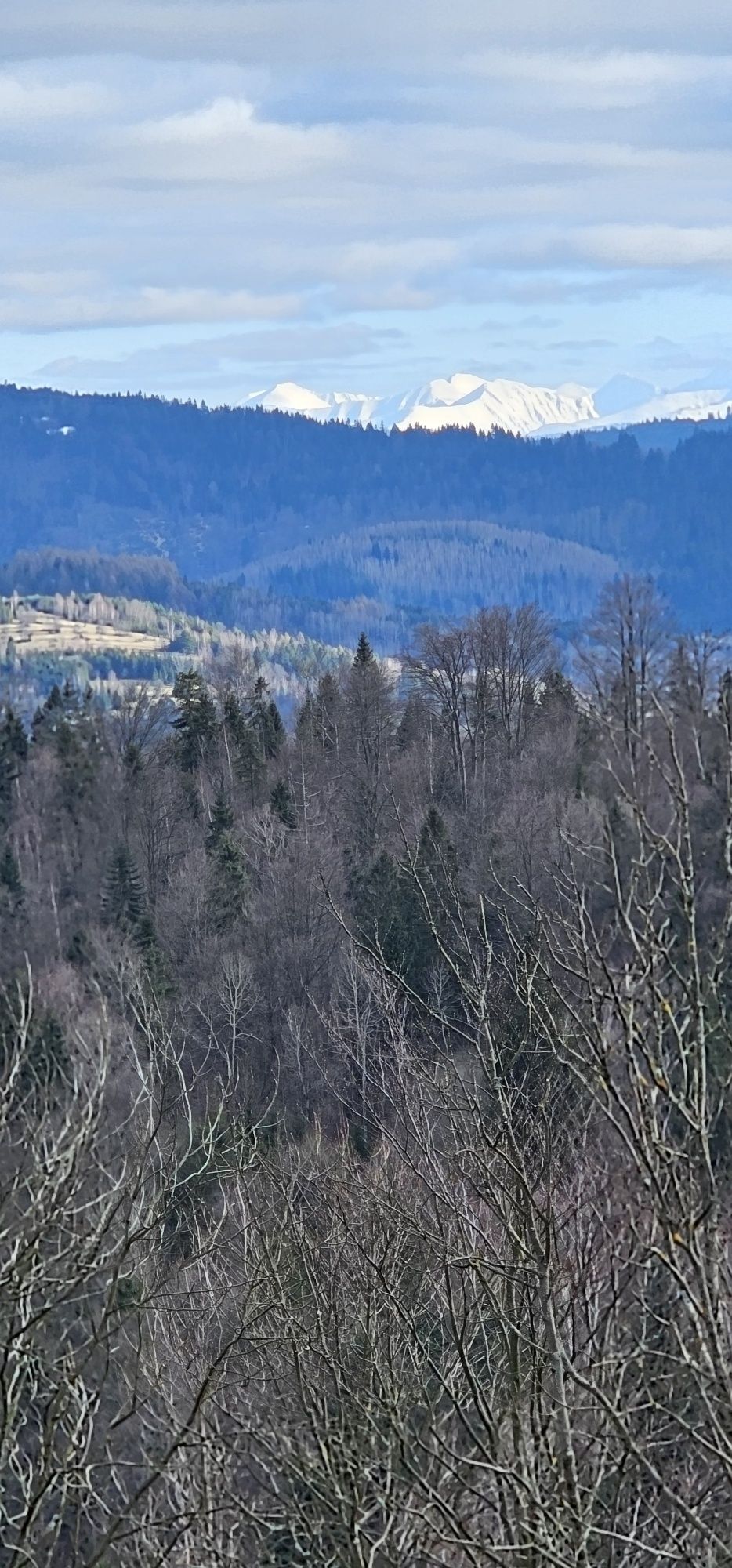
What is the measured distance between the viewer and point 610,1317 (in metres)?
5.65

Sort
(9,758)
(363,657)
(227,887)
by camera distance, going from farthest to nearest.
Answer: (9,758) < (363,657) < (227,887)

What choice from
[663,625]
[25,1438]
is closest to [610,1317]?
[25,1438]

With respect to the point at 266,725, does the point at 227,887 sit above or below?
below

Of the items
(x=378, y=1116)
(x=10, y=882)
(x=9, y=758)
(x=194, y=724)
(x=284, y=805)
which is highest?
(x=378, y=1116)

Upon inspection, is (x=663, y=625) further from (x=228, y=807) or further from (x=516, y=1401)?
(x=516, y=1401)

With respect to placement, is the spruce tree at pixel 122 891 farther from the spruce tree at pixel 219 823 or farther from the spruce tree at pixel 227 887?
the spruce tree at pixel 227 887

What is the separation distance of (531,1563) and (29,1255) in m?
2.32

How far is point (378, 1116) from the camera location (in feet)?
29.0

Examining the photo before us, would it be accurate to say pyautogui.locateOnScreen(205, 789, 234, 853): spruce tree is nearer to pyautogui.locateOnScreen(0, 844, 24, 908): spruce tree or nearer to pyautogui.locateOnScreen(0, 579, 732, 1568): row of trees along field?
pyautogui.locateOnScreen(0, 579, 732, 1568): row of trees along field

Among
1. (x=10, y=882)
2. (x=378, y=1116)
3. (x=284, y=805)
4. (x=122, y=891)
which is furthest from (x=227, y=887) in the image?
(x=378, y=1116)

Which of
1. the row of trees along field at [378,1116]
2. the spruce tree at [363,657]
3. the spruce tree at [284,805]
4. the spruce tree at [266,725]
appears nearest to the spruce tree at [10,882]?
the row of trees along field at [378,1116]

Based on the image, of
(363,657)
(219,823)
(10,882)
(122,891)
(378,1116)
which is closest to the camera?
(378,1116)

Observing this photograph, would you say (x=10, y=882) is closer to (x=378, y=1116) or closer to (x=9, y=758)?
(x=9, y=758)

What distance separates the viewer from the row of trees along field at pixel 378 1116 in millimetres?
4984
